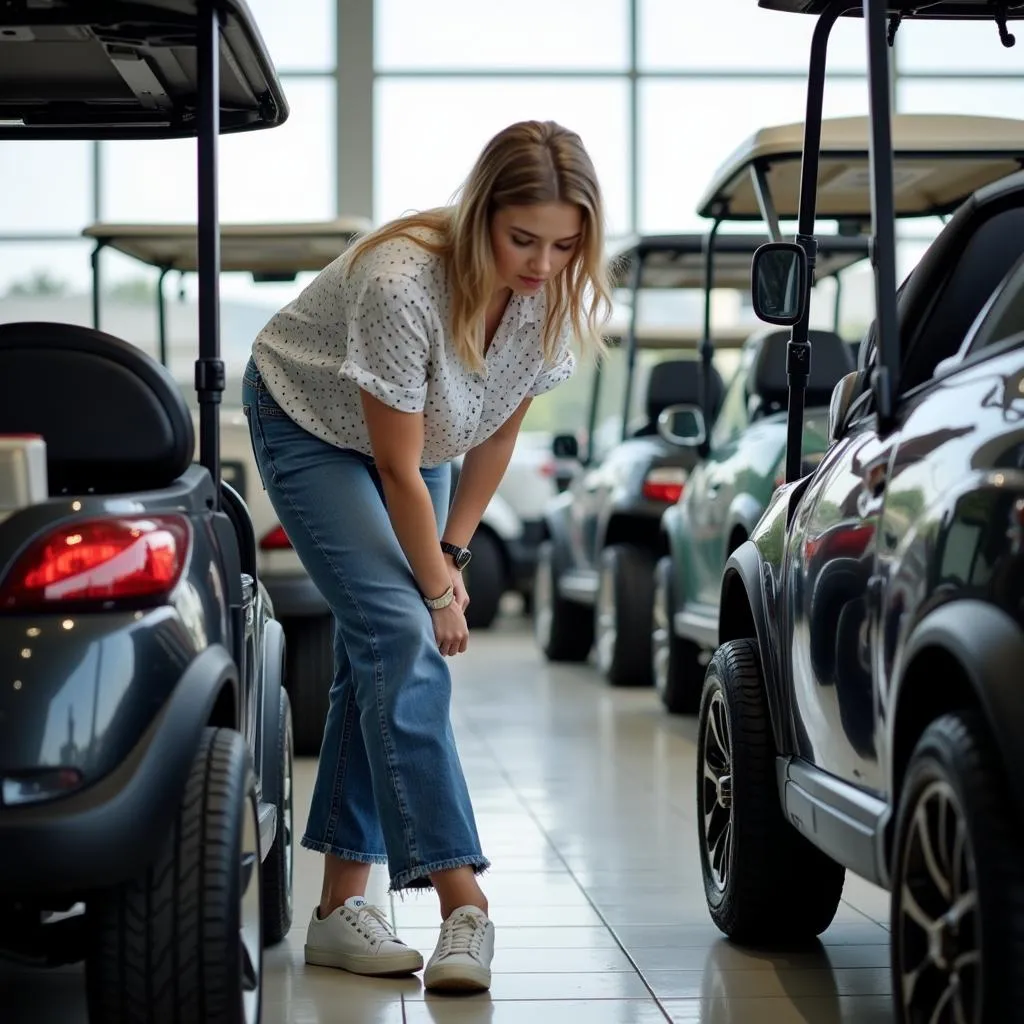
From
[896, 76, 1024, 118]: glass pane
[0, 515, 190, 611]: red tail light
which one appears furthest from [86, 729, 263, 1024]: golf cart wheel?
[896, 76, 1024, 118]: glass pane

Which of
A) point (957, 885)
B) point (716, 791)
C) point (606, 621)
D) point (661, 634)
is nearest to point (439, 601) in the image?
point (716, 791)

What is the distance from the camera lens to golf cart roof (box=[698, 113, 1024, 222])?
6.05 metres

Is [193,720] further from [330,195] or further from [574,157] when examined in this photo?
[330,195]

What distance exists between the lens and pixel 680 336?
11172 mm

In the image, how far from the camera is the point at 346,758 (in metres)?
3.68

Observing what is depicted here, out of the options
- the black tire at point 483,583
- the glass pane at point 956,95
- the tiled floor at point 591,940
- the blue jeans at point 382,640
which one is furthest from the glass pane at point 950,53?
the blue jeans at point 382,640

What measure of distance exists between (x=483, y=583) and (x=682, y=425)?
4.70 meters

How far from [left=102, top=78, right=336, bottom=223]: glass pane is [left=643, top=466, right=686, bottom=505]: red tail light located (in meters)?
7.76

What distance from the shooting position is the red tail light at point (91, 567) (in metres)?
2.33

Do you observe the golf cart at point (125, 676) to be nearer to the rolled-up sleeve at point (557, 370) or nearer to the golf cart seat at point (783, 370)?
the rolled-up sleeve at point (557, 370)

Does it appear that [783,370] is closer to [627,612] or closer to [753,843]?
[627,612]

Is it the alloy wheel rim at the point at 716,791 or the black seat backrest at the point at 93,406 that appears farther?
the alloy wheel rim at the point at 716,791

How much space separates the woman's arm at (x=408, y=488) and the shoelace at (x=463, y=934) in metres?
0.62

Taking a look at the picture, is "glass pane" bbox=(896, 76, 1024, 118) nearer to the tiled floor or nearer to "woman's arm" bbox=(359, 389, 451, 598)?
the tiled floor
